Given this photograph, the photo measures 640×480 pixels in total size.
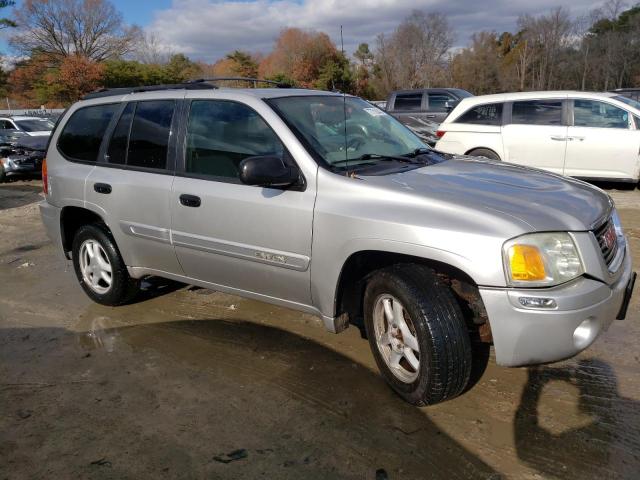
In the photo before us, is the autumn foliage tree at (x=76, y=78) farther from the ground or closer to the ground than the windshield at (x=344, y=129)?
farther from the ground

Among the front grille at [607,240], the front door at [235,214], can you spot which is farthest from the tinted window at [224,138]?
the front grille at [607,240]

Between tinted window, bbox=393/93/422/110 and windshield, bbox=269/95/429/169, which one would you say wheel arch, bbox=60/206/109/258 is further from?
tinted window, bbox=393/93/422/110

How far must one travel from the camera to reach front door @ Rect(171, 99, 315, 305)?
3.27m

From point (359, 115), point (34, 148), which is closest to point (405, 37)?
point (34, 148)

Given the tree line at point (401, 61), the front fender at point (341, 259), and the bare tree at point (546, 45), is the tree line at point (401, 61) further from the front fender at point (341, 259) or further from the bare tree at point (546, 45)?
the front fender at point (341, 259)

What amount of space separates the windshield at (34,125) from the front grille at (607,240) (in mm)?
16573

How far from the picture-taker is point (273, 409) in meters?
3.05

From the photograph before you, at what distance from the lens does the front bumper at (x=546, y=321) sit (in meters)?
2.53

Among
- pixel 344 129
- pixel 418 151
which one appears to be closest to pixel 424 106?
pixel 418 151

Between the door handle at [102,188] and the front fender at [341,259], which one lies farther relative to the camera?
the door handle at [102,188]

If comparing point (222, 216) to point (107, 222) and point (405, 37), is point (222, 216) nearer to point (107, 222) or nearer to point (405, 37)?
point (107, 222)

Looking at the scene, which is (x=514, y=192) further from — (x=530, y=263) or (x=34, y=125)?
(x=34, y=125)

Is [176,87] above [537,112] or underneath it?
underneath

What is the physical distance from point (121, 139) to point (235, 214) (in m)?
1.45
